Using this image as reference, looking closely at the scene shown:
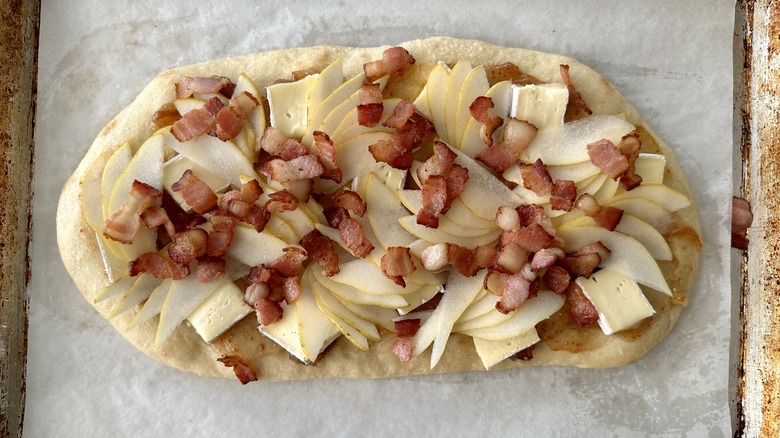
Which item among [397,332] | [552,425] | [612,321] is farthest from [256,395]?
[612,321]

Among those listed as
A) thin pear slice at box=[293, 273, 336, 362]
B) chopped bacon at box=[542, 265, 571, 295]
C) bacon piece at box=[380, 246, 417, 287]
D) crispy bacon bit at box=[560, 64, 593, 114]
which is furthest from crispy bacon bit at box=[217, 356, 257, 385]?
crispy bacon bit at box=[560, 64, 593, 114]

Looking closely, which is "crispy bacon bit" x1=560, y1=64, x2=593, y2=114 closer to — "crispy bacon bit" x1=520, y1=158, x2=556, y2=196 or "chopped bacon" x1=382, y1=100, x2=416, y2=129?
"crispy bacon bit" x1=520, y1=158, x2=556, y2=196

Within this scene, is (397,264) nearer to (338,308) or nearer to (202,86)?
(338,308)

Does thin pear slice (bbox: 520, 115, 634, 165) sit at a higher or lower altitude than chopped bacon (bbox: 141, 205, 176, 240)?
higher

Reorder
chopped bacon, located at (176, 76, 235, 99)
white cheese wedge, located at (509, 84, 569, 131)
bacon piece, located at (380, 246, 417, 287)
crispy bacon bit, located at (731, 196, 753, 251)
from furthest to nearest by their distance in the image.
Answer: crispy bacon bit, located at (731, 196, 753, 251)
chopped bacon, located at (176, 76, 235, 99)
white cheese wedge, located at (509, 84, 569, 131)
bacon piece, located at (380, 246, 417, 287)

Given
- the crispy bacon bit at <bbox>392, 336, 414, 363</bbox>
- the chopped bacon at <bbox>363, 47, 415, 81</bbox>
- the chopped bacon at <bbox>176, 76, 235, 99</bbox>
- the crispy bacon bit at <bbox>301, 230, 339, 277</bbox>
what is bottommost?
the crispy bacon bit at <bbox>392, 336, 414, 363</bbox>

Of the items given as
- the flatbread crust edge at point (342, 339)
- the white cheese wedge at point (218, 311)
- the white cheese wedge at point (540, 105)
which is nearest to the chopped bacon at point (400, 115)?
the flatbread crust edge at point (342, 339)
